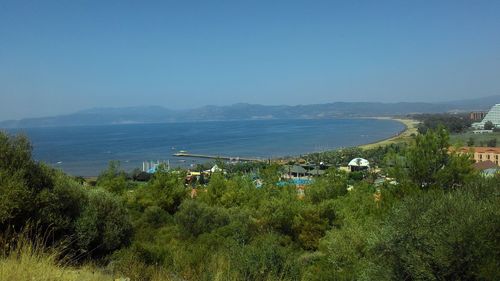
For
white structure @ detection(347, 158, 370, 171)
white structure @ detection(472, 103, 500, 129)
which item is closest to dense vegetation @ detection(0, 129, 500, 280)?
white structure @ detection(347, 158, 370, 171)

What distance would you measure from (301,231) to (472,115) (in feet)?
551

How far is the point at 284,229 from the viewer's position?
18141 mm

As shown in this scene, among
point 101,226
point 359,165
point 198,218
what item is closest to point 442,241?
point 101,226

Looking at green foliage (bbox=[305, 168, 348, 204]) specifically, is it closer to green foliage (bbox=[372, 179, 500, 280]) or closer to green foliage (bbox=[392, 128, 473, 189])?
green foliage (bbox=[392, 128, 473, 189])

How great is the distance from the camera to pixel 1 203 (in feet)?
24.5

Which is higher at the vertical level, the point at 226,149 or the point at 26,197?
the point at 26,197

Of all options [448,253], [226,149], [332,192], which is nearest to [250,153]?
[226,149]

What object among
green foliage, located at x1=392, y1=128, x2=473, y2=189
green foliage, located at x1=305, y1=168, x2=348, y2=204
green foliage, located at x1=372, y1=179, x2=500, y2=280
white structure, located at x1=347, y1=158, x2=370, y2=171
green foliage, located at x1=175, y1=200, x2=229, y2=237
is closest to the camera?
green foliage, located at x1=372, y1=179, x2=500, y2=280

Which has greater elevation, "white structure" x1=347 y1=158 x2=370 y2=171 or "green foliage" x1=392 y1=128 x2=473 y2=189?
"green foliage" x1=392 y1=128 x2=473 y2=189

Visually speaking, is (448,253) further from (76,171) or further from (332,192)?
(76,171)

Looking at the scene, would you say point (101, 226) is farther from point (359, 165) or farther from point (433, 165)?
point (359, 165)

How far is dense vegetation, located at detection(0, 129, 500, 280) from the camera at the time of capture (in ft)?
18.1

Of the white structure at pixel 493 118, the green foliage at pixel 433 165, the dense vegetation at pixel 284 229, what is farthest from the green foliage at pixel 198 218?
the white structure at pixel 493 118

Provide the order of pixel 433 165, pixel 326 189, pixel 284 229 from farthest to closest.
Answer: pixel 326 189, pixel 433 165, pixel 284 229
